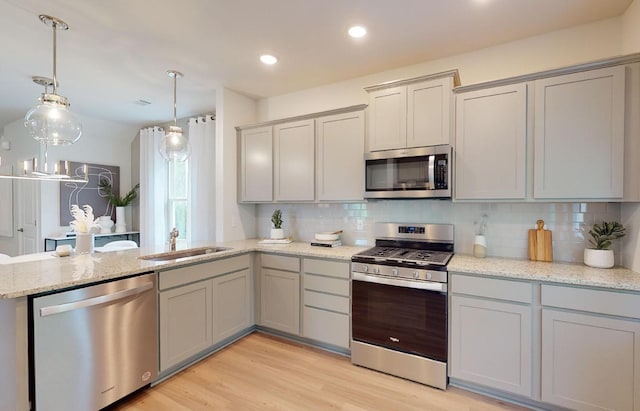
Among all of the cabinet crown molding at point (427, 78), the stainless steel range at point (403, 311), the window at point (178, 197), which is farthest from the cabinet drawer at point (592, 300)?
the window at point (178, 197)

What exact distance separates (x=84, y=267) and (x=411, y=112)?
9.22ft

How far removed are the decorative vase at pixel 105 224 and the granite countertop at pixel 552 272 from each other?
5402mm

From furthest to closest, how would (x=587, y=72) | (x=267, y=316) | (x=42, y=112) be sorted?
(x=267, y=316) → (x=42, y=112) → (x=587, y=72)

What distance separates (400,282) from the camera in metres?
2.36

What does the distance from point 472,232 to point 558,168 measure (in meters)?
0.83

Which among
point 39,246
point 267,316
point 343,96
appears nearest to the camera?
point 267,316

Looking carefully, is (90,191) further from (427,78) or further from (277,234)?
(427,78)

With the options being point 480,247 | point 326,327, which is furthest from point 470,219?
point 326,327

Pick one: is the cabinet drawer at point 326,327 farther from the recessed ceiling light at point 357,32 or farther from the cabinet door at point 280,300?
the recessed ceiling light at point 357,32

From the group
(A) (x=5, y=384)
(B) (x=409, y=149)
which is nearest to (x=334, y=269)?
(B) (x=409, y=149)

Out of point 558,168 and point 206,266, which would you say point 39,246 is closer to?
point 206,266

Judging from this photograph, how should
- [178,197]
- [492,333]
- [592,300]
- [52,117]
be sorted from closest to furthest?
[592,300] < [492,333] < [52,117] < [178,197]

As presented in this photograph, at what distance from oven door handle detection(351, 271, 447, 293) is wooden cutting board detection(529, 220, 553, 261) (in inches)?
33.3

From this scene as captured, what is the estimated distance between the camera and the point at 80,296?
5.85 feet
